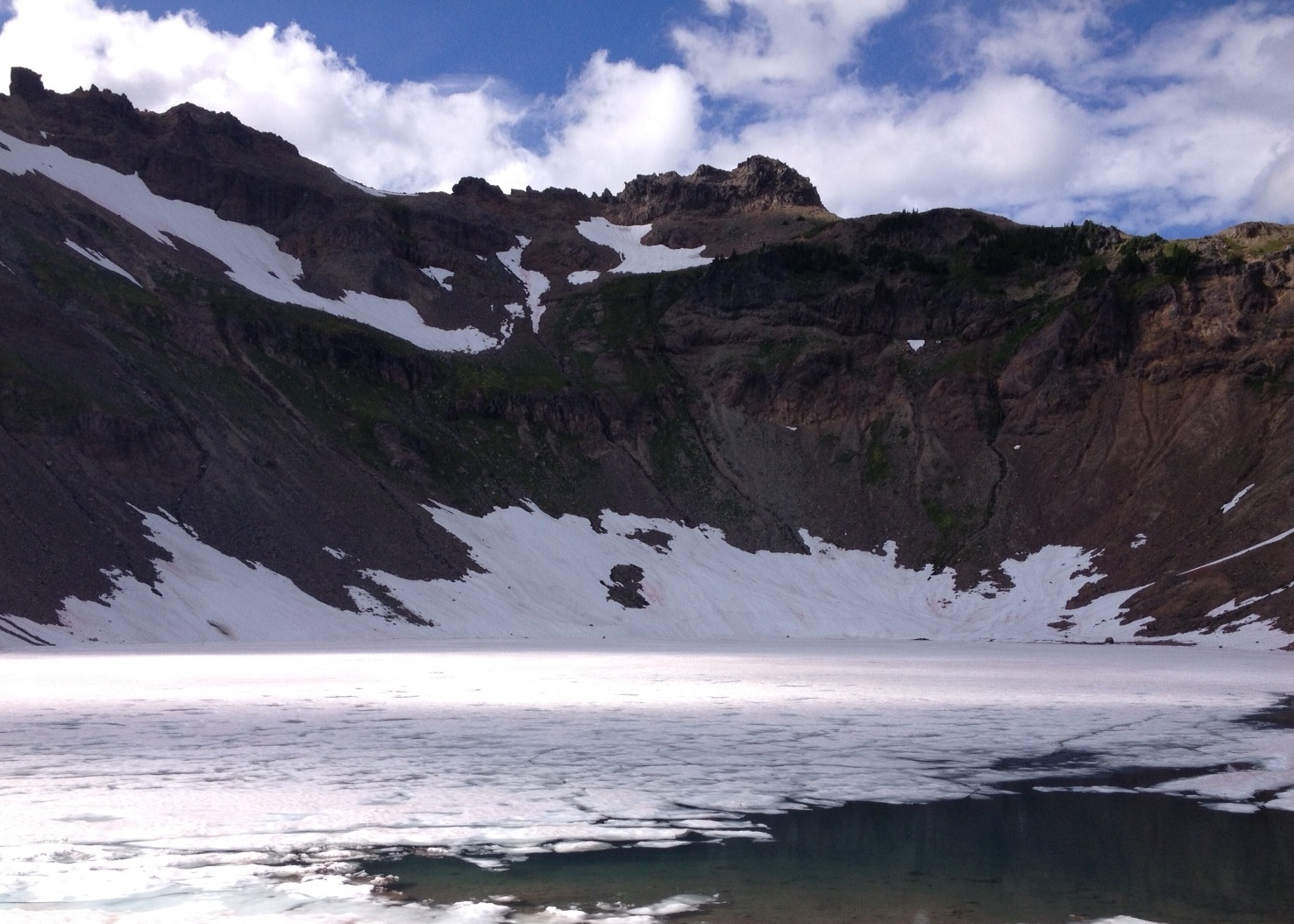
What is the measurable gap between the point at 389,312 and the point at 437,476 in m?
29.8

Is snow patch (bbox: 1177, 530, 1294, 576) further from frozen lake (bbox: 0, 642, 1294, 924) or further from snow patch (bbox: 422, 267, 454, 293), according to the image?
snow patch (bbox: 422, 267, 454, 293)

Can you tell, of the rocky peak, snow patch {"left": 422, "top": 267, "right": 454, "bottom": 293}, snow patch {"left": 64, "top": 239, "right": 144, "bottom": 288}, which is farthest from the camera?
the rocky peak

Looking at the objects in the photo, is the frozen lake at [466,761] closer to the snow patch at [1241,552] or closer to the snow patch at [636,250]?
the snow patch at [1241,552]

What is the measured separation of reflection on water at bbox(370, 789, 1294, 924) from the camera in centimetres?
1005

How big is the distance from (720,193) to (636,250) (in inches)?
682

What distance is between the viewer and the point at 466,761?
1698cm

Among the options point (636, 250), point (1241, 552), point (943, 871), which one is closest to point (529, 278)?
point (636, 250)

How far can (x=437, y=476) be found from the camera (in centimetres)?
8388

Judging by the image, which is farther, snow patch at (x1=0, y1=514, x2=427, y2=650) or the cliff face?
the cliff face

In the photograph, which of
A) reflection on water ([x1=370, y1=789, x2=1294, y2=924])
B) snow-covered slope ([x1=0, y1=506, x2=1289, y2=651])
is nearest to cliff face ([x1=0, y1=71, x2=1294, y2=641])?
snow-covered slope ([x1=0, y1=506, x2=1289, y2=651])

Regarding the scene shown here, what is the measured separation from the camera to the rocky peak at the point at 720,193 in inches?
5610

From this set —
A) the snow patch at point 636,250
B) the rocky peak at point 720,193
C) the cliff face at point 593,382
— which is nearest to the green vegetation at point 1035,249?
the cliff face at point 593,382

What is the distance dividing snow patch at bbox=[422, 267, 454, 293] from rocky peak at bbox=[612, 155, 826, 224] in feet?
105

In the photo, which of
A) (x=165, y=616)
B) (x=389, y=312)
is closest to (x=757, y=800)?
(x=165, y=616)
